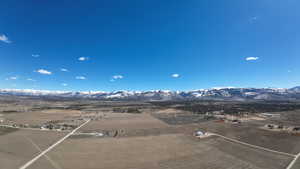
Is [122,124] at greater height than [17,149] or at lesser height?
lesser

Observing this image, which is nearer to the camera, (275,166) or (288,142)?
(275,166)

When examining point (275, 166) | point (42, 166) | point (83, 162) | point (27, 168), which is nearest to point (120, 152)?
point (83, 162)

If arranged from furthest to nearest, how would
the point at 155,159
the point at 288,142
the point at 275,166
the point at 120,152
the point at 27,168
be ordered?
the point at 288,142, the point at 120,152, the point at 155,159, the point at 275,166, the point at 27,168

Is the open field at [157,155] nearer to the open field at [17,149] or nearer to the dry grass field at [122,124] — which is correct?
the open field at [17,149]

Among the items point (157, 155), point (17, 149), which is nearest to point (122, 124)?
point (17, 149)

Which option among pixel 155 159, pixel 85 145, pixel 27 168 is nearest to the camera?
pixel 27 168

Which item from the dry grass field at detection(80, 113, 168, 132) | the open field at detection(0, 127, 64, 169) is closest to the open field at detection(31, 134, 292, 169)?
the open field at detection(0, 127, 64, 169)

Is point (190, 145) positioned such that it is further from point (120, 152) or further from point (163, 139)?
point (120, 152)

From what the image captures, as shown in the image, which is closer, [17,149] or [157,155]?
[157,155]

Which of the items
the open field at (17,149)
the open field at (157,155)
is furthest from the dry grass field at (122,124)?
the open field at (157,155)

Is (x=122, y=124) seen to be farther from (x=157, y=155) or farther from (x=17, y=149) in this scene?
(x=157, y=155)
